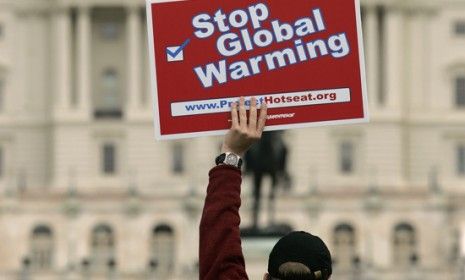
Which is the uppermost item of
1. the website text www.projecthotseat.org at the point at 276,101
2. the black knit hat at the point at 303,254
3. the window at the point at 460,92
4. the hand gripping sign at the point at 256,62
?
the window at the point at 460,92

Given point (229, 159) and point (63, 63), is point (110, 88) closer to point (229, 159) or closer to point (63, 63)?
point (63, 63)

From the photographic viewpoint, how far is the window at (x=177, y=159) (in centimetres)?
9300

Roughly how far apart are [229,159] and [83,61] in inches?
3217

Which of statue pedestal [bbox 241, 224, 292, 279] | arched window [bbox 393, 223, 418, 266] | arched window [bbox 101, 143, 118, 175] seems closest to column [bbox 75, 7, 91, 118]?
arched window [bbox 101, 143, 118, 175]

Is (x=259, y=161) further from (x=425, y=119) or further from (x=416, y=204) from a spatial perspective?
(x=425, y=119)

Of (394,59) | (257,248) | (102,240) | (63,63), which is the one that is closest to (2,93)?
(63,63)

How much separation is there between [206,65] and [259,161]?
106 ft

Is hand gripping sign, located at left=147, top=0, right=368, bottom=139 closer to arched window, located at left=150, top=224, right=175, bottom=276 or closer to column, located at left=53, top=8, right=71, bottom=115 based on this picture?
arched window, located at left=150, top=224, right=175, bottom=276

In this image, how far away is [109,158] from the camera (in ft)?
307

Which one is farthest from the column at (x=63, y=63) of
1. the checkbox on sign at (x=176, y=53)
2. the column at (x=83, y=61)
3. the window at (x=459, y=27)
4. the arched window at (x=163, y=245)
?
the checkbox on sign at (x=176, y=53)

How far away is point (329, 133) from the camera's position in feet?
307

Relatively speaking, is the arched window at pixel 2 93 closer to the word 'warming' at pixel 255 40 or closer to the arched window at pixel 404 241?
the arched window at pixel 404 241

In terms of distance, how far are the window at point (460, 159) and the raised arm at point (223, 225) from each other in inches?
3175

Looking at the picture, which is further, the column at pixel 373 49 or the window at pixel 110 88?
the window at pixel 110 88
